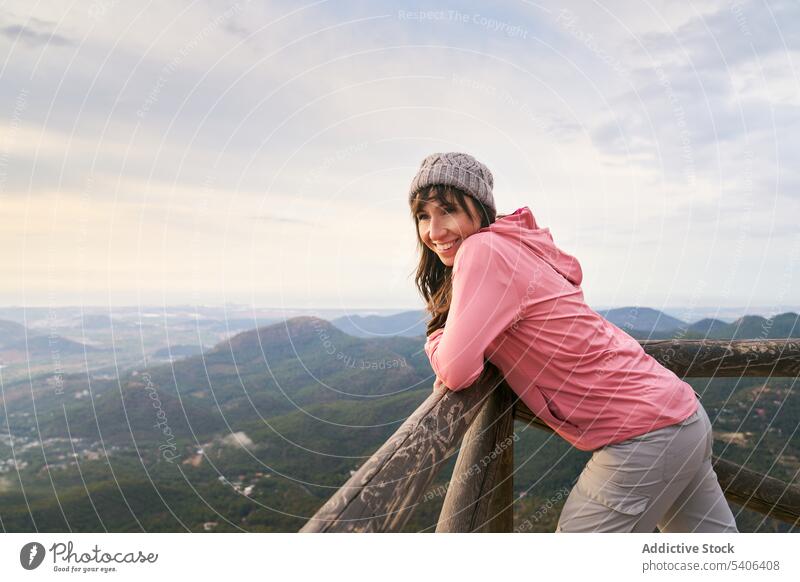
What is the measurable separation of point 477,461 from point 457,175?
3.25ft

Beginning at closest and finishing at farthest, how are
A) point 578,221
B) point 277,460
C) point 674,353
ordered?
point 674,353, point 578,221, point 277,460

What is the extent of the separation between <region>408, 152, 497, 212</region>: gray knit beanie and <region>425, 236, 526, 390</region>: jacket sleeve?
1.22ft

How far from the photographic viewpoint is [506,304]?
65.7 inches

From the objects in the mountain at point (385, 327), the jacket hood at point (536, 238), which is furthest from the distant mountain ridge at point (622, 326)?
the jacket hood at point (536, 238)

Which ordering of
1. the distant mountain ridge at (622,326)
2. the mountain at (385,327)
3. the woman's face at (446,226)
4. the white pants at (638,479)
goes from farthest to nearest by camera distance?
the distant mountain ridge at (622,326), the mountain at (385,327), the woman's face at (446,226), the white pants at (638,479)

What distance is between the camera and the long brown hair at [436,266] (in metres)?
2.02

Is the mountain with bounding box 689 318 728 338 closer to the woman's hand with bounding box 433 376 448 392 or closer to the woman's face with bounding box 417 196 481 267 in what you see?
the woman's face with bounding box 417 196 481 267

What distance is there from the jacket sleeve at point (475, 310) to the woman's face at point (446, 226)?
292mm

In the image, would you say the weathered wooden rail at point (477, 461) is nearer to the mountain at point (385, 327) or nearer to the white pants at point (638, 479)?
the white pants at point (638, 479)

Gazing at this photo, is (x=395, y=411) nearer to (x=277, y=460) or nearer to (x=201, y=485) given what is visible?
(x=277, y=460)

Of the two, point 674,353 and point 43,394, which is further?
point 43,394

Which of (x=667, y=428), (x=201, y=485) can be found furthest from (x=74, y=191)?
(x=201, y=485)

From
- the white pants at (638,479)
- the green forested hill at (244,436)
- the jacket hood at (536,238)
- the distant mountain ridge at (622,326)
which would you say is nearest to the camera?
the white pants at (638,479)
